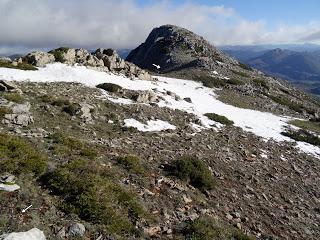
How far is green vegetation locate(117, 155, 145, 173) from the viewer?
17188 millimetres

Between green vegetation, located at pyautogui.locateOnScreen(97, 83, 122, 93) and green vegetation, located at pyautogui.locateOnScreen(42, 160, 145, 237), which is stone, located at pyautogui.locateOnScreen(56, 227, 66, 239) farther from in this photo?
green vegetation, located at pyautogui.locateOnScreen(97, 83, 122, 93)

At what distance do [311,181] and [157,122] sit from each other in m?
10.6

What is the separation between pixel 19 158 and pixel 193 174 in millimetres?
8007

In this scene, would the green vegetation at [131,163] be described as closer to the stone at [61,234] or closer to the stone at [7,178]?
the stone at [7,178]

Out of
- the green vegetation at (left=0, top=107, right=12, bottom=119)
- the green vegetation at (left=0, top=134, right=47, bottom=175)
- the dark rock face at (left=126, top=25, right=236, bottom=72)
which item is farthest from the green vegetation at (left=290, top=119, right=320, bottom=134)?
the green vegetation at (left=0, top=134, right=47, bottom=175)

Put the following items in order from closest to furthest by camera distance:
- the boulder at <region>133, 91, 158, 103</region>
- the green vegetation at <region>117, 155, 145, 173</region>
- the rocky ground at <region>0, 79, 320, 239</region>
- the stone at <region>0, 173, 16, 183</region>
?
the rocky ground at <region>0, 79, 320, 239</region> → the stone at <region>0, 173, 16, 183</region> → the green vegetation at <region>117, 155, 145, 173</region> → the boulder at <region>133, 91, 158, 103</region>

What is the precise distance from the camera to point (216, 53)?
85.1 meters

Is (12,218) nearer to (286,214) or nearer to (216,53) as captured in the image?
(286,214)

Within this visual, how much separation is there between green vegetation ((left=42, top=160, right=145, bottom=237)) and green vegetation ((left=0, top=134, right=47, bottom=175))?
0.69 m

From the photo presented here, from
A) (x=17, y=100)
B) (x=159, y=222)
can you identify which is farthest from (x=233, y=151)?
(x=17, y=100)

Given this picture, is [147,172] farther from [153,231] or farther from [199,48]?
[199,48]

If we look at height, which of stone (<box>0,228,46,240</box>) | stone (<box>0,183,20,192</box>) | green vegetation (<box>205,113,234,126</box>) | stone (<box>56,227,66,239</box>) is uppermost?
stone (<box>0,183,20,192</box>)

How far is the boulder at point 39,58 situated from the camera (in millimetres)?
35003

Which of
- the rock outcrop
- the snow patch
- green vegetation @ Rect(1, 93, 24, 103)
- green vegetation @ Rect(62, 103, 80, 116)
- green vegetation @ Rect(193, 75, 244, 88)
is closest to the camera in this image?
green vegetation @ Rect(1, 93, 24, 103)
